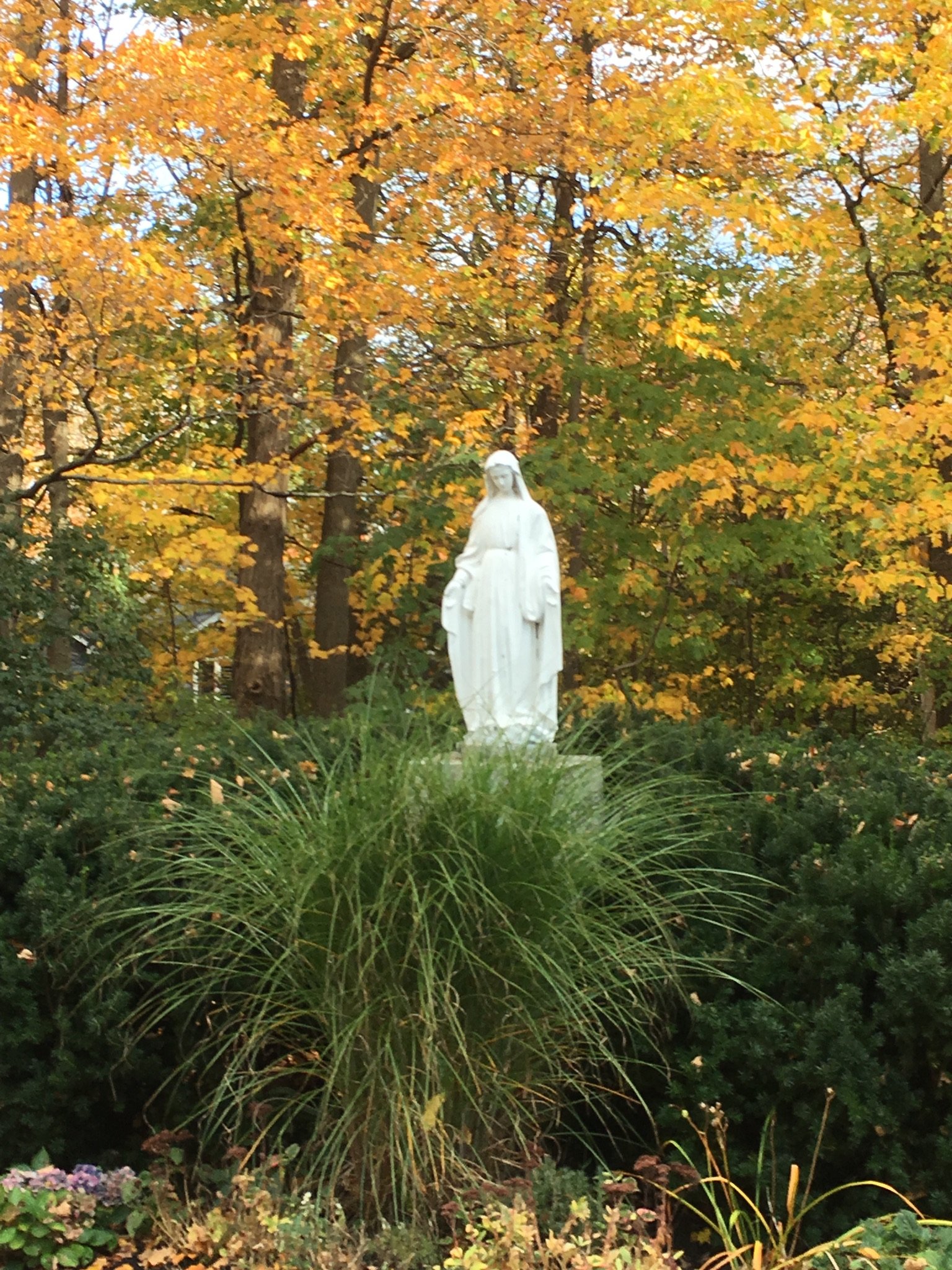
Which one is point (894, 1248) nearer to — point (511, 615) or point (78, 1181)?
point (78, 1181)

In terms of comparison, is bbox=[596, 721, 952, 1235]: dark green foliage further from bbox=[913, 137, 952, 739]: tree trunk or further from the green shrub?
bbox=[913, 137, 952, 739]: tree trunk

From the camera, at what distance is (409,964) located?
3943mm

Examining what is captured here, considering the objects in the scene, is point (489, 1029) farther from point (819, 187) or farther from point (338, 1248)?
point (819, 187)

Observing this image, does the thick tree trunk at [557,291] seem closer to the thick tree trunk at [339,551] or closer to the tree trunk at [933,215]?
the thick tree trunk at [339,551]

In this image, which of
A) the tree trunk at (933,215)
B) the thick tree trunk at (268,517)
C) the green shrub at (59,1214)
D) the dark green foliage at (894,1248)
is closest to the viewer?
the dark green foliage at (894,1248)

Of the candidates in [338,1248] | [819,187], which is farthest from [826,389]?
[338,1248]

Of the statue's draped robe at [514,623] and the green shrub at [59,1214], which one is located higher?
the statue's draped robe at [514,623]

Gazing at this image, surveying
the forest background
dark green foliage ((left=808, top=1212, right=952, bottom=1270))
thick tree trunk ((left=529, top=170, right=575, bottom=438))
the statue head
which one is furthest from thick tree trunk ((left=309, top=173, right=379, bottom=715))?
dark green foliage ((left=808, top=1212, right=952, bottom=1270))

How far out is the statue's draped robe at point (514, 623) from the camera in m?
6.77

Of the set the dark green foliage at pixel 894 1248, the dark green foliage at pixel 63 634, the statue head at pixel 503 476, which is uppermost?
the statue head at pixel 503 476

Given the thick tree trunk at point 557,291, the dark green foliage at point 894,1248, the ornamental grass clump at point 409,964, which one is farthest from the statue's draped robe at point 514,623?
the thick tree trunk at point 557,291

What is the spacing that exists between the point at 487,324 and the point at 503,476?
808 centimetres

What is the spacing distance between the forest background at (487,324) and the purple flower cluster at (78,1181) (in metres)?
7.17

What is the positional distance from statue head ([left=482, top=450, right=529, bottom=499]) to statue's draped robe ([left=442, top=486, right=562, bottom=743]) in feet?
0.11
